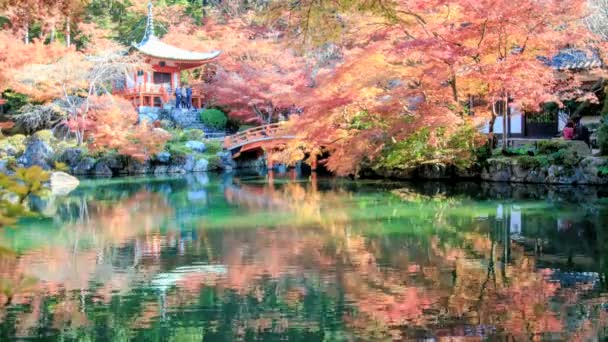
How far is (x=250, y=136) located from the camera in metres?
24.5

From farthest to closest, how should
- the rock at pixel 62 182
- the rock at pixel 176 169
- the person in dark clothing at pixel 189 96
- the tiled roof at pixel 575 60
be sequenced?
the person in dark clothing at pixel 189 96 → the rock at pixel 176 169 → the rock at pixel 62 182 → the tiled roof at pixel 575 60

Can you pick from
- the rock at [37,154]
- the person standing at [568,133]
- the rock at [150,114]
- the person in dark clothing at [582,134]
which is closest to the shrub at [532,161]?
the person standing at [568,133]

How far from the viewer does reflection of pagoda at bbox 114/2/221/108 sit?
27484 mm

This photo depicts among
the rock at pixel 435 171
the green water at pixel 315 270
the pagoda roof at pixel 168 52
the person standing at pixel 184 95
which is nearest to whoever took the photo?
the green water at pixel 315 270

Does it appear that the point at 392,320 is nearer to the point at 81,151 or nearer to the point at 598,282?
the point at 598,282

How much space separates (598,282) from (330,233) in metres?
4.24

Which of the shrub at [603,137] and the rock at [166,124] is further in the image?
the rock at [166,124]

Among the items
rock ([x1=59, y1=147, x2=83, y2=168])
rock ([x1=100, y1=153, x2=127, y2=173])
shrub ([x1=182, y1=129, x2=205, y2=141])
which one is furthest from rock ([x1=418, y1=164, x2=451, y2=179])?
rock ([x1=59, y1=147, x2=83, y2=168])

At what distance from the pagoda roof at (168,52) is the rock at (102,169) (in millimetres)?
6197

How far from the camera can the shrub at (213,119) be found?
28.0 m

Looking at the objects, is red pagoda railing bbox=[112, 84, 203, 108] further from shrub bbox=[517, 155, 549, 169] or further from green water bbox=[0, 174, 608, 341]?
shrub bbox=[517, 155, 549, 169]

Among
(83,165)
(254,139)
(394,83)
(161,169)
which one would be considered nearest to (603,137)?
(394,83)

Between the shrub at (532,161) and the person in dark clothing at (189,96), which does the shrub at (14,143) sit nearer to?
the person in dark clothing at (189,96)

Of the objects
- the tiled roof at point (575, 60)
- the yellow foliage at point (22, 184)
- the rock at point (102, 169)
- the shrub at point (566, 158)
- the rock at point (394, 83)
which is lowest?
the yellow foliage at point (22, 184)
